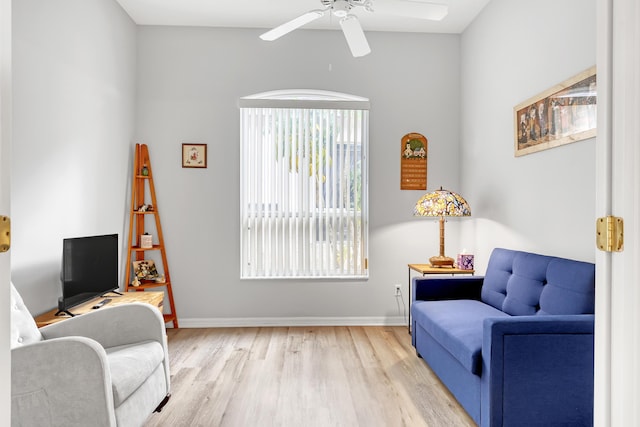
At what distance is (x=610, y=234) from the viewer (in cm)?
87

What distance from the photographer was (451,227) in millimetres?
4262

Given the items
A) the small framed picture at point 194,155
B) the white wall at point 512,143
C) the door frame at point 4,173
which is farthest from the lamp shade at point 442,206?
the door frame at point 4,173

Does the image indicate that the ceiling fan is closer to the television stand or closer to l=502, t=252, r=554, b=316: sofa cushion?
l=502, t=252, r=554, b=316: sofa cushion

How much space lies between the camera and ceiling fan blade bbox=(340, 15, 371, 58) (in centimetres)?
265

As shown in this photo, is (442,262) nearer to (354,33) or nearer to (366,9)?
(354,33)

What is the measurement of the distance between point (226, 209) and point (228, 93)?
1.17 m

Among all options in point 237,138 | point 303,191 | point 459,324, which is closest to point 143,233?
point 237,138

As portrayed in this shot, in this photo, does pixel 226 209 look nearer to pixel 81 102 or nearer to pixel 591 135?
pixel 81 102

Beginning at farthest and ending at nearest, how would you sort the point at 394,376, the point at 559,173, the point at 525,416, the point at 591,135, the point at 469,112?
the point at 469,112 < the point at 394,376 < the point at 559,173 < the point at 591,135 < the point at 525,416

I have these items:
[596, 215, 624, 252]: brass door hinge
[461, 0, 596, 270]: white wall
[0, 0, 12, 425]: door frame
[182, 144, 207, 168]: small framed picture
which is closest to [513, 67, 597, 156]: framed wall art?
[461, 0, 596, 270]: white wall

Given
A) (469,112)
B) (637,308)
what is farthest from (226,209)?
(637,308)

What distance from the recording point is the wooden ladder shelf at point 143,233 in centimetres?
388

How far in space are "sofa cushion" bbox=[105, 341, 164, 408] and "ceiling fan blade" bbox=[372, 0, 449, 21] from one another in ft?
7.96

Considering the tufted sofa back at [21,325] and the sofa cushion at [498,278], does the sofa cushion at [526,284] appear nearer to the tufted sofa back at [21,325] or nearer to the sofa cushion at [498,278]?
the sofa cushion at [498,278]
